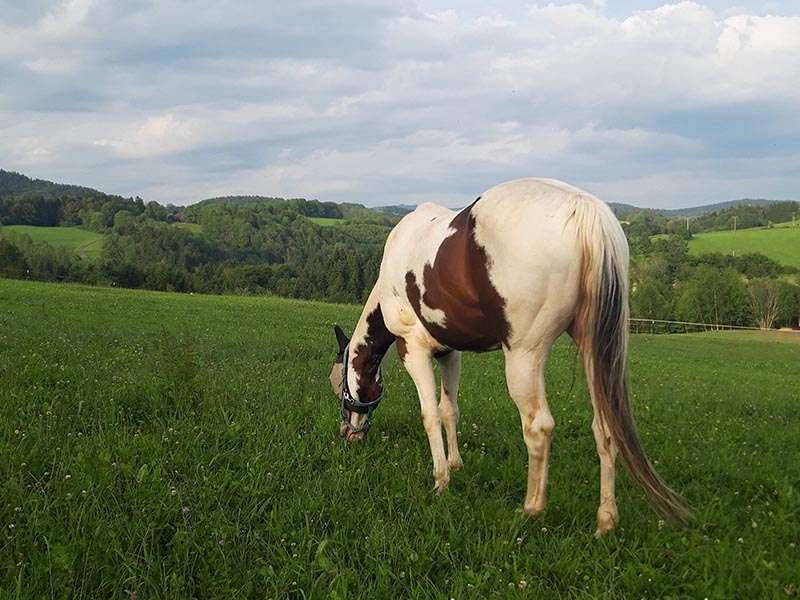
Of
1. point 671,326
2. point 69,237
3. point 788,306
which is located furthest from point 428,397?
point 69,237

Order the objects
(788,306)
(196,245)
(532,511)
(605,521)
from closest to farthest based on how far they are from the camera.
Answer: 1. (605,521)
2. (532,511)
3. (788,306)
4. (196,245)

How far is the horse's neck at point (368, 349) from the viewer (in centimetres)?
654

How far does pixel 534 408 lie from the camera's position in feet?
14.6

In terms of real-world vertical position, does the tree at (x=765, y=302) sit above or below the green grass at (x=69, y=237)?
below

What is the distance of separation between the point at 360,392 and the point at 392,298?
1.42 m

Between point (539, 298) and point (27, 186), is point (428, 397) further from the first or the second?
point (27, 186)

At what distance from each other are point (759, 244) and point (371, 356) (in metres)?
128

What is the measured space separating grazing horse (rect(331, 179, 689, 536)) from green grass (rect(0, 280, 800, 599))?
0.49m

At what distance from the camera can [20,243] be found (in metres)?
90.1

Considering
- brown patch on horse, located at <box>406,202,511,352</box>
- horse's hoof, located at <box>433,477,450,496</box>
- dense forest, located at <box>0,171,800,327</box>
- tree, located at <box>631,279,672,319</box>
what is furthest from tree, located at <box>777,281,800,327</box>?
brown patch on horse, located at <box>406,202,511,352</box>

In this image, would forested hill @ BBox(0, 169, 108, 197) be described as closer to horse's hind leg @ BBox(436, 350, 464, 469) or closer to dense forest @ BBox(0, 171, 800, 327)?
dense forest @ BBox(0, 171, 800, 327)

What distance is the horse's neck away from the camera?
654 cm

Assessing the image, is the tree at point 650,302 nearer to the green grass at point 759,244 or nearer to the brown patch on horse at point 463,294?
the green grass at point 759,244

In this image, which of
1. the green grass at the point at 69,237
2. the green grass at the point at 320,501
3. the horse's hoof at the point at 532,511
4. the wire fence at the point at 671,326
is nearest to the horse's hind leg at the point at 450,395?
the green grass at the point at 320,501
